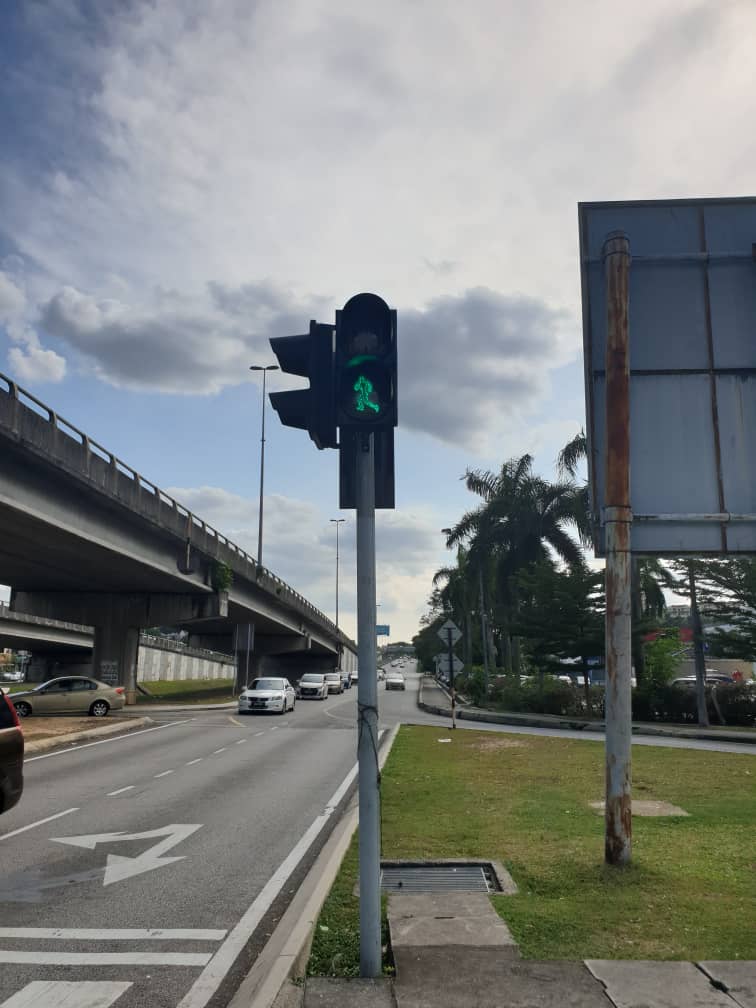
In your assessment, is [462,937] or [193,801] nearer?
[462,937]

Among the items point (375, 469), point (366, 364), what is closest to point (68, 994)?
point (375, 469)

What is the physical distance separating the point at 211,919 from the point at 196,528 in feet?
109

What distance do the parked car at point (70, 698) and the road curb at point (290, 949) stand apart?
24.3m

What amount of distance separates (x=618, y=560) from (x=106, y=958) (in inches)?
222

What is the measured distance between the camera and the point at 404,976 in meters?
5.34

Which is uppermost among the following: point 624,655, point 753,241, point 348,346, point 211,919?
point 753,241

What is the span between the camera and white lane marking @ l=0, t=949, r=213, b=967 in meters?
5.87

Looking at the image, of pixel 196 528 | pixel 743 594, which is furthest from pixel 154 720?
pixel 743 594

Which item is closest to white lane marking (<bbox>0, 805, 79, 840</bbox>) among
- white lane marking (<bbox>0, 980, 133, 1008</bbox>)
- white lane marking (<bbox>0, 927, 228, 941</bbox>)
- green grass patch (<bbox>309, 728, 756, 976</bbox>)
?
white lane marking (<bbox>0, 927, 228, 941</bbox>)

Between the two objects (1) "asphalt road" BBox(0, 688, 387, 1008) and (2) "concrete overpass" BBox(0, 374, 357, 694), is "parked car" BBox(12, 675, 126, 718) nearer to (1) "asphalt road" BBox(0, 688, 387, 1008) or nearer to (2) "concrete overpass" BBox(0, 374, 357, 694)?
(2) "concrete overpass" BBox(0, 374, 357, 694)

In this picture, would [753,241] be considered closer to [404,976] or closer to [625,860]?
[625,860]

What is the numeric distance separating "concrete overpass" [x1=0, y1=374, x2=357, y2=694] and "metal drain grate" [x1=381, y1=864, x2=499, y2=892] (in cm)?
1758

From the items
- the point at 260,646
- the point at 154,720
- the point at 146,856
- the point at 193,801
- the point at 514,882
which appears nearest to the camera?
the point at 514,882

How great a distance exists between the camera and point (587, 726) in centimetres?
2952
